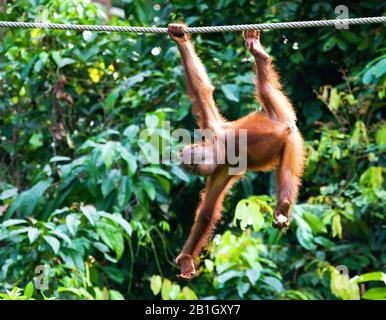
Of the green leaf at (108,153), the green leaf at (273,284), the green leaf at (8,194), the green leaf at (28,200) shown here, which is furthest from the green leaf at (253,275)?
the green leaf at (8,194)

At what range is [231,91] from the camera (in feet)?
23.6

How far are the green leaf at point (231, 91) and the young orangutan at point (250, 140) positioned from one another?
176cm

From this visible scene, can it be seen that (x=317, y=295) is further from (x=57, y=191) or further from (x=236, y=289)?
(x=57, y=191)

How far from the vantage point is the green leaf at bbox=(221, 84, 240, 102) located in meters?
7.09

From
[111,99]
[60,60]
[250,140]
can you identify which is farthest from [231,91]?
[250,140]

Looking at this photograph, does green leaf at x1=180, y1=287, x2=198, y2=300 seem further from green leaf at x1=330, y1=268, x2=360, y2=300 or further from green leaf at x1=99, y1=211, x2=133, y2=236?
green leaf at x1=330, y1=268, x2=360, y2=300

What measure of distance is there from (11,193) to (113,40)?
1869 mm

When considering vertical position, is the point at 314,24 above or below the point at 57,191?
above

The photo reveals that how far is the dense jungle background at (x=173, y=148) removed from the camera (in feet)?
21.2

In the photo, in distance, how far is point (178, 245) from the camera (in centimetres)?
A: 777

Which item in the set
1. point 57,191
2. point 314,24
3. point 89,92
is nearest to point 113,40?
point 89,92

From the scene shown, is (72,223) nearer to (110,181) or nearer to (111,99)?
(110,181)

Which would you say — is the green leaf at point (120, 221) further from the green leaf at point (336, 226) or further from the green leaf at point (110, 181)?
the green leaf at point (336, 226)

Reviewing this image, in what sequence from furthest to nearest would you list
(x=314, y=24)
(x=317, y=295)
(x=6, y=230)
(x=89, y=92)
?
(x=89, y=92) < (x=317, y=295) < (x=6, y=230) < (x=314, y=24)
